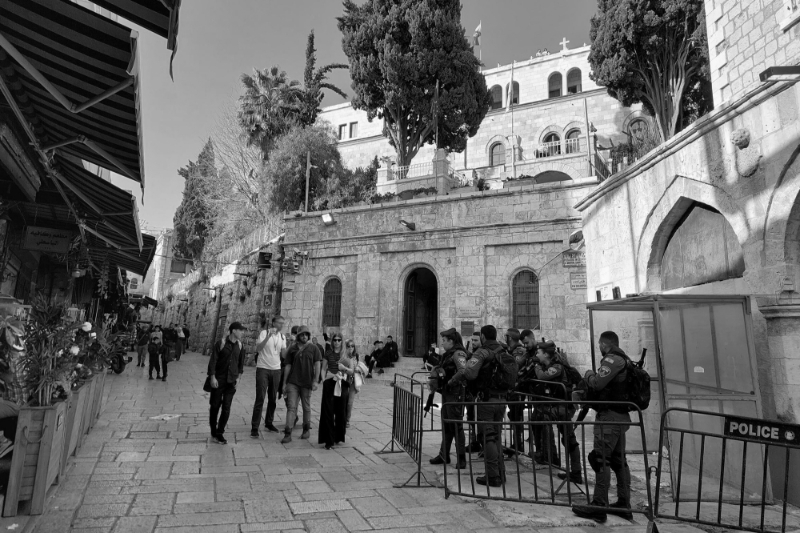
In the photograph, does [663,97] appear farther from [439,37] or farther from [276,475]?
[276,475]

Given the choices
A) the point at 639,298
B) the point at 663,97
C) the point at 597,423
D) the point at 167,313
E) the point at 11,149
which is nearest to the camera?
the point at 597,423

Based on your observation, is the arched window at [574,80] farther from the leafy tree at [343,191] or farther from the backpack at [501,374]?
the backpack at [501,374]

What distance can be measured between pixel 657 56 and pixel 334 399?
23.7 m

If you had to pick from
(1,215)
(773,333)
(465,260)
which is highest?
(465,260)

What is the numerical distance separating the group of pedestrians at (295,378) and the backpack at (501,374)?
2.22m

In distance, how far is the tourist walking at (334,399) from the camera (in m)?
6.51

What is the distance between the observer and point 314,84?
107ft

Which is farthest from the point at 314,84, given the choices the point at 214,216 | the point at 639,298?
the point at 639,298

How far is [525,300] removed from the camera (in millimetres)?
15141

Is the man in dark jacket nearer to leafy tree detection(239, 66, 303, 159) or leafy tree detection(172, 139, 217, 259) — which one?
leafy tree detection(239, 66, 303, 159)

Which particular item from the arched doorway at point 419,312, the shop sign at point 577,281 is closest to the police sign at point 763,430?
the shop sign at point 577,281

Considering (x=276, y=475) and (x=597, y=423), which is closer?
(x=597, y=423)

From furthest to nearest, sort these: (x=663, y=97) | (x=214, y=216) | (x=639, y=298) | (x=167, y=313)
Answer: (x=167, y=313)
(x=214, y=216)
(x=663, y=97)
(x=639, y=298)

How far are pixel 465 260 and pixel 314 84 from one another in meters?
22.3
